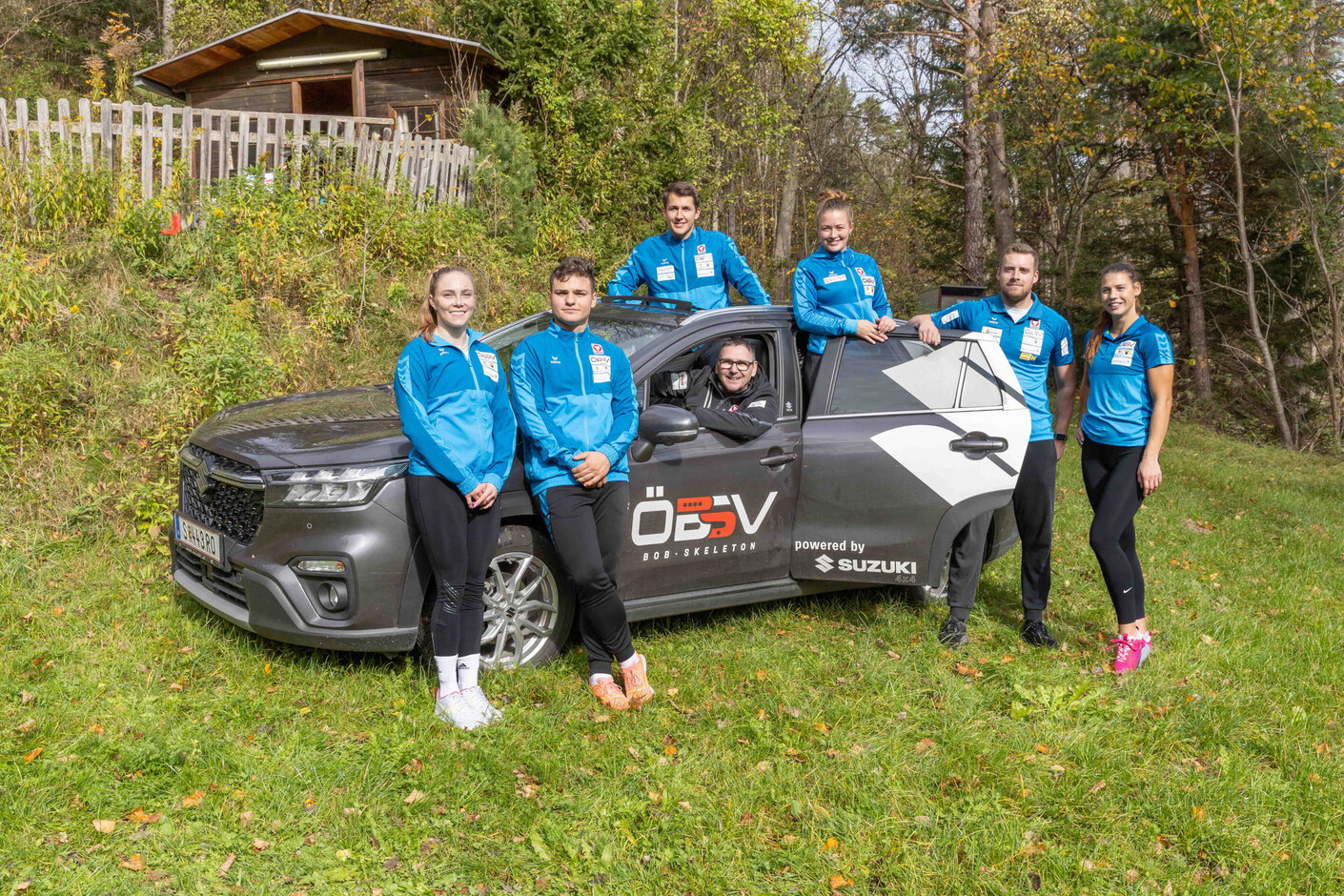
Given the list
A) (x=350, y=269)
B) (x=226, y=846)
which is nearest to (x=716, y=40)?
(x=350, y=269)

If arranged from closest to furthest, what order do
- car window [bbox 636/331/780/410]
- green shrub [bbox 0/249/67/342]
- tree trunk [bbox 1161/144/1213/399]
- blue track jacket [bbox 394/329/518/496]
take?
blue track jacket [bbox 394/329/518/496]
car window [bbox 636/331/780/410]
green shrub [bbox 0/249/67/342]
tree trunk [bbox 1161/144/1213/399]

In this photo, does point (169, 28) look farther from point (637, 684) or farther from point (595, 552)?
point (637, 684)

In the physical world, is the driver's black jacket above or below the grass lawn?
above

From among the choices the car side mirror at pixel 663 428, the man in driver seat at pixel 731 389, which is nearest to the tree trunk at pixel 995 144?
the man in driver seat at pixel 731 389

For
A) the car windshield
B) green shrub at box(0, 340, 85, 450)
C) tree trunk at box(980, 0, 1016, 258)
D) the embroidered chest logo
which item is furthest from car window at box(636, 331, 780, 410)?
tree trunk at box(980, 0, 1016, 258)

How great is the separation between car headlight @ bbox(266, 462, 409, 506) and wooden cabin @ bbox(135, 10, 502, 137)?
12836 mm

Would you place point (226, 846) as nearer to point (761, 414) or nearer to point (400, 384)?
point (400, 384)

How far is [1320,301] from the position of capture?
51.4 ft

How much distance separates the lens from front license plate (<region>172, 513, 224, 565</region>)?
4.07m

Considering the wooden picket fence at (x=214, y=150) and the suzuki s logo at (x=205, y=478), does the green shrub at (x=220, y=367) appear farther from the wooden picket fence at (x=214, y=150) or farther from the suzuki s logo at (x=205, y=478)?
the wooden picket fence at (x=214, y=150)

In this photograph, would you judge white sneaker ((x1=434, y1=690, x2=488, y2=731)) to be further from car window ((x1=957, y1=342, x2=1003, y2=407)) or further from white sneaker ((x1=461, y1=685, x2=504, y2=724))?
car window ((x1=957, y1=342, x2=1003, y2=407))

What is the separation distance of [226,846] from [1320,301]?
17798 millimetres

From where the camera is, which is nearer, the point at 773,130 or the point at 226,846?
the point at 226,846

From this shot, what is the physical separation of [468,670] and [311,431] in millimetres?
1252
